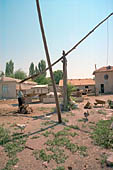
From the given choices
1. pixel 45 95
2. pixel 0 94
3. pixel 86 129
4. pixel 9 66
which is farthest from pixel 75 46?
pixel 9 66

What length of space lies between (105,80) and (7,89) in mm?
18786

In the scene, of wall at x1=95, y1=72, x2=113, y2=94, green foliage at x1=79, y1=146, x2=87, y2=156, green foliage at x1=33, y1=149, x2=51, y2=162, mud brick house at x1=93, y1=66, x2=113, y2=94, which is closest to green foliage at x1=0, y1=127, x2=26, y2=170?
green foliage at x1=33, y1=149, x2=51, y2=162

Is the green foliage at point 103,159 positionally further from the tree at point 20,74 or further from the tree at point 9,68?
the tree at point 9,68

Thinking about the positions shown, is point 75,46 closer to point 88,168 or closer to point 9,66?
point 88,168

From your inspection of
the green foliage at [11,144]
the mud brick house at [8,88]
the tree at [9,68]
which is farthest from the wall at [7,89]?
the tree at [9,68]

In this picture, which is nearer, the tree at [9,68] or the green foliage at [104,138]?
the green foliage at [104,138]

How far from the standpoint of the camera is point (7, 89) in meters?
23.2

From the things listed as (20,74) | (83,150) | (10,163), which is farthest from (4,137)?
(20,74)

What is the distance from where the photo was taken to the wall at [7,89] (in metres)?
23.1

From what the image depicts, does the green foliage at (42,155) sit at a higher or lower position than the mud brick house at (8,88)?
lower

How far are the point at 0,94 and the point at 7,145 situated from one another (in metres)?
20.7

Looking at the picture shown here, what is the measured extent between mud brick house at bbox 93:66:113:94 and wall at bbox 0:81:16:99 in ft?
53.3

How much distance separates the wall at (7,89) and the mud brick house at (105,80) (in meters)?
16.3

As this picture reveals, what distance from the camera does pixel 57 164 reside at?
340 cm
